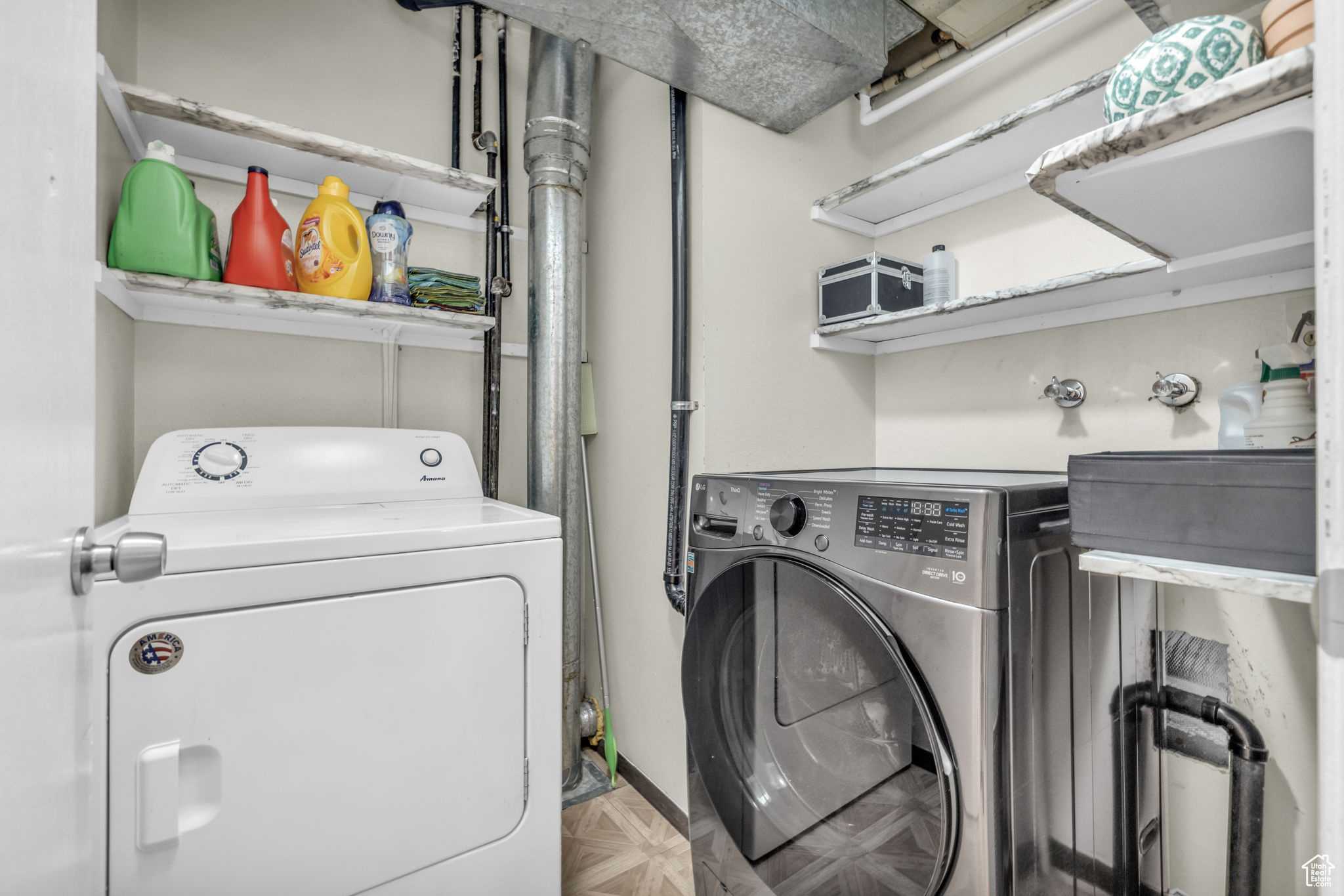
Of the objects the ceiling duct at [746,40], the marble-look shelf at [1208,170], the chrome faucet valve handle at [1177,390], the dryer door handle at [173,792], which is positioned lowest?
the dryer door handle at [173,792]

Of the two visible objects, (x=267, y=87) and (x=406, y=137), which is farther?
(x=406, y=137)

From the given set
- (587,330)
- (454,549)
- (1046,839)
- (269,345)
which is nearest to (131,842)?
(454,549)

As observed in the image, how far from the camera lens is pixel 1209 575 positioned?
0.69m

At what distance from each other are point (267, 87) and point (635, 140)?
3.52 feet

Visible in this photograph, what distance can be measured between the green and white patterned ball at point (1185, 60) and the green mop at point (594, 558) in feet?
4.82

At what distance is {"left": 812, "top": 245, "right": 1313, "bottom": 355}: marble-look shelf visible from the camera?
112 cm

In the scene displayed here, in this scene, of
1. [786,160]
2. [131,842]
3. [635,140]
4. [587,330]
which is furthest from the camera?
[587,330]

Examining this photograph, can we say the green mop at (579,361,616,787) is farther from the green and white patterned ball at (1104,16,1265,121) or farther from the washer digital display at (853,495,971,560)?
the green and white patterned ball at (1104,16,1265,121)

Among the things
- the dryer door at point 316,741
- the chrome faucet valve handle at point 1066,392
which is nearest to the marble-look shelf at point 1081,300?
the chrome faucet valve handle at point 1066,392

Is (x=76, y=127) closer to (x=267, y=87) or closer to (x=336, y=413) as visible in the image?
(x=336, y=413)

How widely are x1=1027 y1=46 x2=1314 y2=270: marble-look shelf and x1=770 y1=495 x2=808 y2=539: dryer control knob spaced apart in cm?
64

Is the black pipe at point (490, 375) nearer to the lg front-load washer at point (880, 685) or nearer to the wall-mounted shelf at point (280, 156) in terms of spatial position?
the wall-mounted shelf at point (280, 156)

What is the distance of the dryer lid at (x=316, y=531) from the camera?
0.92 meters

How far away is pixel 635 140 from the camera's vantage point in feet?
6.09
